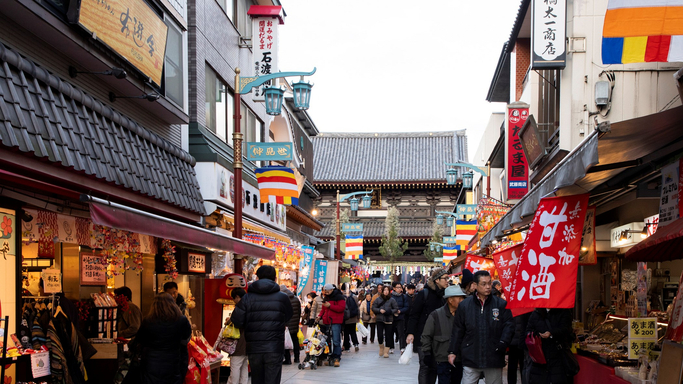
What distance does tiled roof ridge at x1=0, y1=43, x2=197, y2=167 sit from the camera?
7.93 m

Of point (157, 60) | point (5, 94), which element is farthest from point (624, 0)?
point (157, 60)

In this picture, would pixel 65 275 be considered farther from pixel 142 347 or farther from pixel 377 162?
pixel 377 162

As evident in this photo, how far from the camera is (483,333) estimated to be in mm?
8516

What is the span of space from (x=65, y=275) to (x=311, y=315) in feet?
24.0

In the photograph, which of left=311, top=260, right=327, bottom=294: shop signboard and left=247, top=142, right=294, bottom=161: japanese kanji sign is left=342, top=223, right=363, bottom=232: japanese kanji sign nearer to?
left=311, top=260, right=327, bottom=294: shop signboard

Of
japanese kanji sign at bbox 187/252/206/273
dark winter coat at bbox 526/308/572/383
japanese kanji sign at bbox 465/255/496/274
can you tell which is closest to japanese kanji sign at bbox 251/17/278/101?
japanese kanji sign at bbox 187/252/206/273

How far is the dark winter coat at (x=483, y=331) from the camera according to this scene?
8.50 meters

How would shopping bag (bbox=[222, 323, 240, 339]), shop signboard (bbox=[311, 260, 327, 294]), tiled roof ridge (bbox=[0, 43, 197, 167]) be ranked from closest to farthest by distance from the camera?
tiled roof ridge (bbox=[0, 43, 197, 167])
shopping bag (bbox=[222, 323, 240, 339])
shop signboard (bbox=[311, 260, 327, 294])

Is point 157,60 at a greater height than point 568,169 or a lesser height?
greater

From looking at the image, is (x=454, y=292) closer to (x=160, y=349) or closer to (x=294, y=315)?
(x=160, y=349)

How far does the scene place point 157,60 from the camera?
40.4ft

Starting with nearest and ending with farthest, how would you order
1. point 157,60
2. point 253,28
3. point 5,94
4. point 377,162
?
point 5,94 < point 157,60 < point 253,28 < point 377,162

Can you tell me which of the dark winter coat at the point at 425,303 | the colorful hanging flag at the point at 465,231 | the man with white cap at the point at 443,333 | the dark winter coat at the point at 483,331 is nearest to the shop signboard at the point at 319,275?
the colorful hanging flag at the point at 465,231

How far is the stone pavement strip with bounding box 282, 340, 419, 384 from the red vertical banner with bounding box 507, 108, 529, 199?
6510 millimetres
